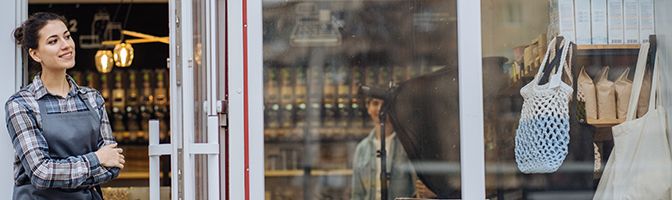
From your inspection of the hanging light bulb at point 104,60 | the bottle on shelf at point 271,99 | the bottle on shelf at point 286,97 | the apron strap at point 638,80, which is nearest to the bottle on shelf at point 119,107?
the hanging light bulb at point 104,60

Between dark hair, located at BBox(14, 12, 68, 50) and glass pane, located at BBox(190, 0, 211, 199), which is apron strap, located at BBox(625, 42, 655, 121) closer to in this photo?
glass pane, located at BBox(190, 0, 211, 199)

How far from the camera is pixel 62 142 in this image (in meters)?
3.49

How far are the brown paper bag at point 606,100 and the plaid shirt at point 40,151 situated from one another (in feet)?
5.79

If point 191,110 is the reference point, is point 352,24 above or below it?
above

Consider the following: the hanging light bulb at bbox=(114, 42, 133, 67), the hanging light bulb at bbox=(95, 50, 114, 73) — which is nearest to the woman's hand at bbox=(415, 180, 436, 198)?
the hanging light bulb at bbox=(114, 42, 133, 67)

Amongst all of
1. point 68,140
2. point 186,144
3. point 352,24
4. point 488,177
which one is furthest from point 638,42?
point 68,140

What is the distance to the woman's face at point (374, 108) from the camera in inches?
180

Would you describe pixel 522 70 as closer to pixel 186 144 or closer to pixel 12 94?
pixel 186 144

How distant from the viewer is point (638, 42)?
4020mm

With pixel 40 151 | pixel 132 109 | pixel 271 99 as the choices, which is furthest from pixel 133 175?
pixel 40 151

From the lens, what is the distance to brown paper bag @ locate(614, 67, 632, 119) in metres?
4.00

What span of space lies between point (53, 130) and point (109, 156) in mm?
197

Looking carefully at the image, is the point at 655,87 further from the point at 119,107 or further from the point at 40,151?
the point at 119,107

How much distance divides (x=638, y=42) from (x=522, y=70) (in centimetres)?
44
